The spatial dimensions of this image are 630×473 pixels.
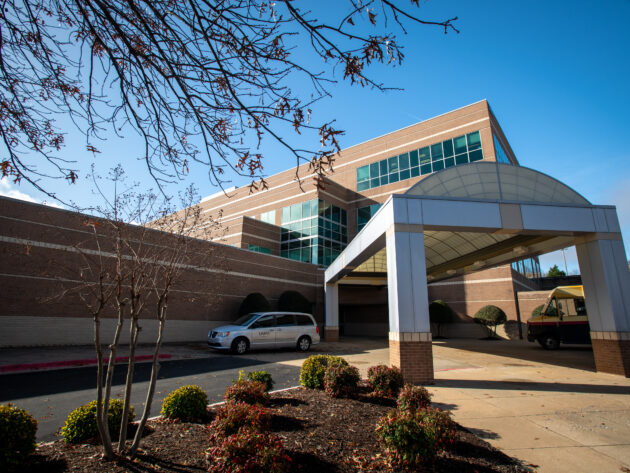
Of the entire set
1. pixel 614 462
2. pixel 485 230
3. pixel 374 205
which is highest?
pixel 374 205

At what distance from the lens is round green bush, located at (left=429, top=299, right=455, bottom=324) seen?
28.0 m

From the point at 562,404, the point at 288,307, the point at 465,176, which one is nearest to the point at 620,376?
the point at 562,404

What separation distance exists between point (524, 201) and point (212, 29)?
9.57 meters

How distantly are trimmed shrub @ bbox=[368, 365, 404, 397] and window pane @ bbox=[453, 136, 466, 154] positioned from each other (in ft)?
87.3

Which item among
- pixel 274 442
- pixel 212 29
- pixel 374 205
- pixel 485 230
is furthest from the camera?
pixel 374 205

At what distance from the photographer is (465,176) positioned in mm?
10102

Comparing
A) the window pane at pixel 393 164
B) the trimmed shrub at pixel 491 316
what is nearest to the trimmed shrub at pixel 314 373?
the trimmed shrub at pixel 491 316

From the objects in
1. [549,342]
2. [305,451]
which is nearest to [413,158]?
[549,342]

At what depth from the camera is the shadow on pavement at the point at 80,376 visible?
7.05m

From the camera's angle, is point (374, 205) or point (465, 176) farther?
point (374, 205)

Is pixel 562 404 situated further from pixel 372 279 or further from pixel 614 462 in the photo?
pixel 372 279

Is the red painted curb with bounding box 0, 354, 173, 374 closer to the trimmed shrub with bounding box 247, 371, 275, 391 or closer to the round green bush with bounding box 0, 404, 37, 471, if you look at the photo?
the trimmed shrub with bounding box 247, 371, 275, 391

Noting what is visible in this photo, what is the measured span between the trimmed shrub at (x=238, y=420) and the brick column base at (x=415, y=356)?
4809 mm

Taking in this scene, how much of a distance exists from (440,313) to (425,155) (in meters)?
14.0
